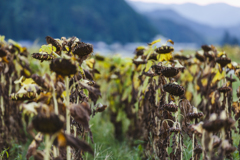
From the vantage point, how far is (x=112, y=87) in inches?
126

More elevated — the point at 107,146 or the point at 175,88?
the point at 175,88

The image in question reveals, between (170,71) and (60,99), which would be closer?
(60,99)

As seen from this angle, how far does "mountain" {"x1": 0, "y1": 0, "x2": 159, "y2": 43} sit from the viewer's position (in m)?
32.1

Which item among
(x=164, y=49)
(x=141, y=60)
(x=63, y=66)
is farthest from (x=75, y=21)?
(x=63, y=66)

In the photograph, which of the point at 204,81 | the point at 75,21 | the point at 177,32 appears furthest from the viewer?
the point at 177,32

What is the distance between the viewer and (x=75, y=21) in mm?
40000

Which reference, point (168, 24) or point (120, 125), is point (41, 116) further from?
point (168, 24)

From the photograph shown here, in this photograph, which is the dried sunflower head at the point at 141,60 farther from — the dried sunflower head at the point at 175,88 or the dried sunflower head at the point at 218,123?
the dried sunflower head at the point at 218,123

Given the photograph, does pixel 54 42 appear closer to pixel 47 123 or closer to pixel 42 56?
pixel 42 56

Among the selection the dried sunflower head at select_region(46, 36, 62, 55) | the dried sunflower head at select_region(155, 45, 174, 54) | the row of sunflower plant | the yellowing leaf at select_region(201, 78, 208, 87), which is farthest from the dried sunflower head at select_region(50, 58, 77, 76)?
the yellowing leaf at select_region(201, 78, 208, 87)

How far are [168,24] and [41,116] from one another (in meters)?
83.3

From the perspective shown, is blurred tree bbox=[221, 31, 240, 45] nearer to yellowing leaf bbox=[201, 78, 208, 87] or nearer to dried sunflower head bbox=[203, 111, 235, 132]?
yellowing leaf bbox=[201, 78, 208, 87]

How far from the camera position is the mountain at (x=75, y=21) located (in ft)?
105

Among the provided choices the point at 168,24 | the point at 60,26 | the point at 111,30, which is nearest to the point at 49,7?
the point at 60,26
